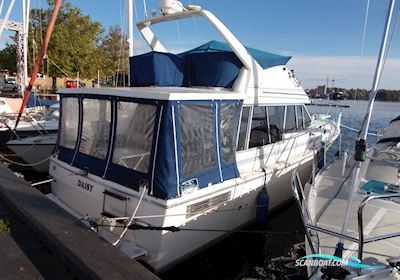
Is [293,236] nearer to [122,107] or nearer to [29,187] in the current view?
[122,107]

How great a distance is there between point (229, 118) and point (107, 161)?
225cm

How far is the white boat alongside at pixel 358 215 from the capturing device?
384cm

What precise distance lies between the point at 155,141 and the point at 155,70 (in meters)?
2.19

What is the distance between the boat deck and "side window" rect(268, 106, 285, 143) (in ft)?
5.16

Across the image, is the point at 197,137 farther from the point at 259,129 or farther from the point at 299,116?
the point at 299,116

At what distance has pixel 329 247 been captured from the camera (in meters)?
4.65

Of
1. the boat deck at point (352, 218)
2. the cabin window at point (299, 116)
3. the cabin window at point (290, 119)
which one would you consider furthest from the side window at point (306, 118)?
the boat deck at point (352, 218)

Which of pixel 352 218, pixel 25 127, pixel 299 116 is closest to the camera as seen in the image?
pixel 352 218

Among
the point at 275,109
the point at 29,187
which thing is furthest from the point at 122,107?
the point at 275,109

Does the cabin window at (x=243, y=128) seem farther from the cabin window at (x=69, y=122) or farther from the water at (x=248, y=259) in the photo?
the cabin window at (x=69, y=122)

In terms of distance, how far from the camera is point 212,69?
741 centimetres

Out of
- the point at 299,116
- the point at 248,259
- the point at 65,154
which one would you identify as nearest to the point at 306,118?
the point at 299,116

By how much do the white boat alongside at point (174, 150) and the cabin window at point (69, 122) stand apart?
0.07 ft

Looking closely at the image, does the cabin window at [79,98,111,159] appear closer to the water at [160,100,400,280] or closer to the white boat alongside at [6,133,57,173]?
the water at [160,100,400,280]
